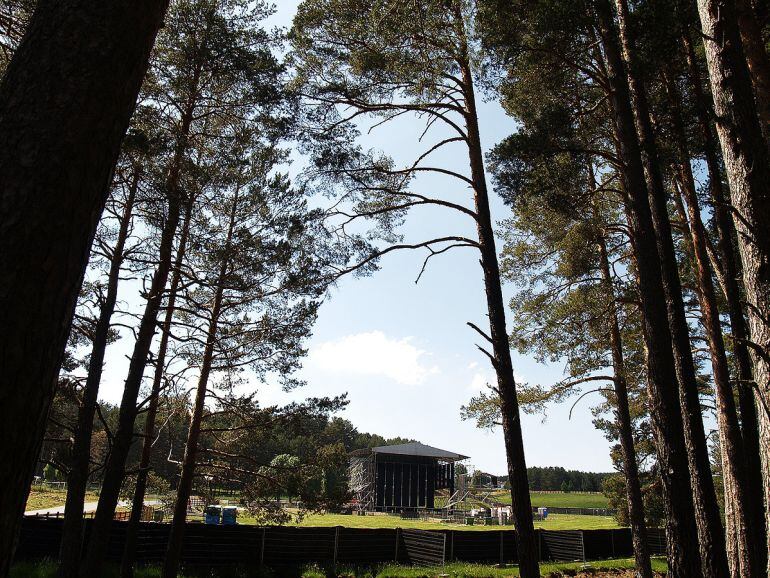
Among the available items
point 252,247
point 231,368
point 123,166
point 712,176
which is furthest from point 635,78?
point 231,368

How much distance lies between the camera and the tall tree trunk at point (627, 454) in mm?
10484

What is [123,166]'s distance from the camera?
7.93m

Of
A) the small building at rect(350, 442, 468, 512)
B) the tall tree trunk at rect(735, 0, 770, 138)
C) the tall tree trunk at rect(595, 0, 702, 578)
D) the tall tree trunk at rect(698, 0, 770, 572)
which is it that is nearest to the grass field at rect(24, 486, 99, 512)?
the small building at rect(350, 442, 468, 512)

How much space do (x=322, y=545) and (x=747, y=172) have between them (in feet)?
40.8

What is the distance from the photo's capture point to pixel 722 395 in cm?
862

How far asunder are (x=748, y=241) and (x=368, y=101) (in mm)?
5182

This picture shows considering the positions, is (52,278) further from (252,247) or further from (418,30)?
(252,247)

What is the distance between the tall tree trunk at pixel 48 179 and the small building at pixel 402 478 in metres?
43.6

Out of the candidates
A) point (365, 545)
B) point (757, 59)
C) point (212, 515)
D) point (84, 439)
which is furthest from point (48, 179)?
point (212, 515)

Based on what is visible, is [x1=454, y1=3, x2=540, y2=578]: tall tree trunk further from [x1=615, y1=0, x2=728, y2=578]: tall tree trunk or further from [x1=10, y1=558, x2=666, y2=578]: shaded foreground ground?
[x1=10, y1=558, x2=666, y2=578]: shaded foreground ground

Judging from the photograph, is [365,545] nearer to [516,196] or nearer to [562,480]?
[516,196]

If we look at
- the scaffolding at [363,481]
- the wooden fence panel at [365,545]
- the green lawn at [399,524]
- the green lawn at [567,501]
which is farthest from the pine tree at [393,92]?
the green lawn at [567,501]

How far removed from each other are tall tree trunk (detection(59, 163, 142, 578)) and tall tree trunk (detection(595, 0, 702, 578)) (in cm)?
660

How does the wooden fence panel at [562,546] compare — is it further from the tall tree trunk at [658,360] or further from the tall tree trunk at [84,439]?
the tall tree trunk at [84,439]
